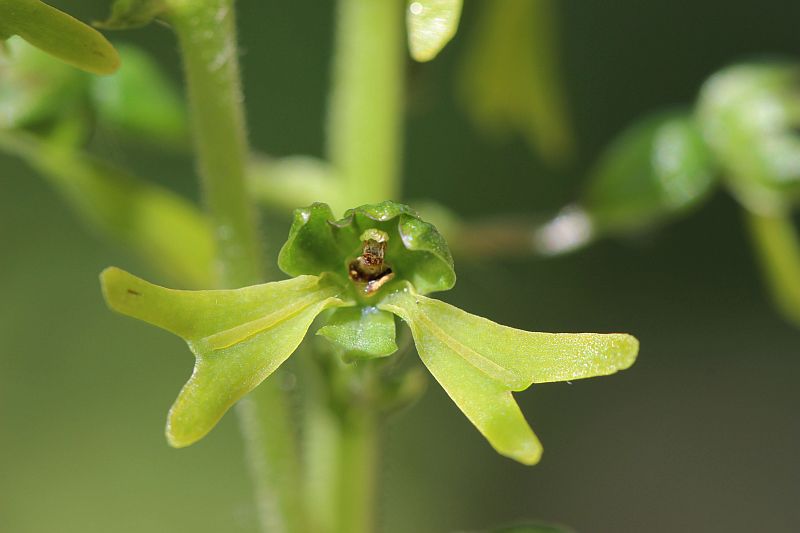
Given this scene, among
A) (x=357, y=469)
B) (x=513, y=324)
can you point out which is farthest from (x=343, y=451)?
(x=513, y=324)

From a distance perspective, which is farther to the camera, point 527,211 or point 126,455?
point 527,211

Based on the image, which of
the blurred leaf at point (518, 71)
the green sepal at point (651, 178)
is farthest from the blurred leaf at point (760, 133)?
the blurred leaf at point (518, 71)

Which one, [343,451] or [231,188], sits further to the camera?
[343,451]

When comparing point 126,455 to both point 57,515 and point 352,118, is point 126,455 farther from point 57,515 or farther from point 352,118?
point 352,118

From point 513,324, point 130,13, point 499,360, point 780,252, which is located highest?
point 513,324

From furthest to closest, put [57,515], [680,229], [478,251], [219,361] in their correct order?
[680,229], [57,515], [478,251], [219,361]

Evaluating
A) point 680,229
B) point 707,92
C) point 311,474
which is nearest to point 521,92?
point 707,92

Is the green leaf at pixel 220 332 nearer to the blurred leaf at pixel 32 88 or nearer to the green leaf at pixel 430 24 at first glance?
the green leaf at pixel 430 24

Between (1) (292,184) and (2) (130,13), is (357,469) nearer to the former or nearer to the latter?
(1) (292,184)
